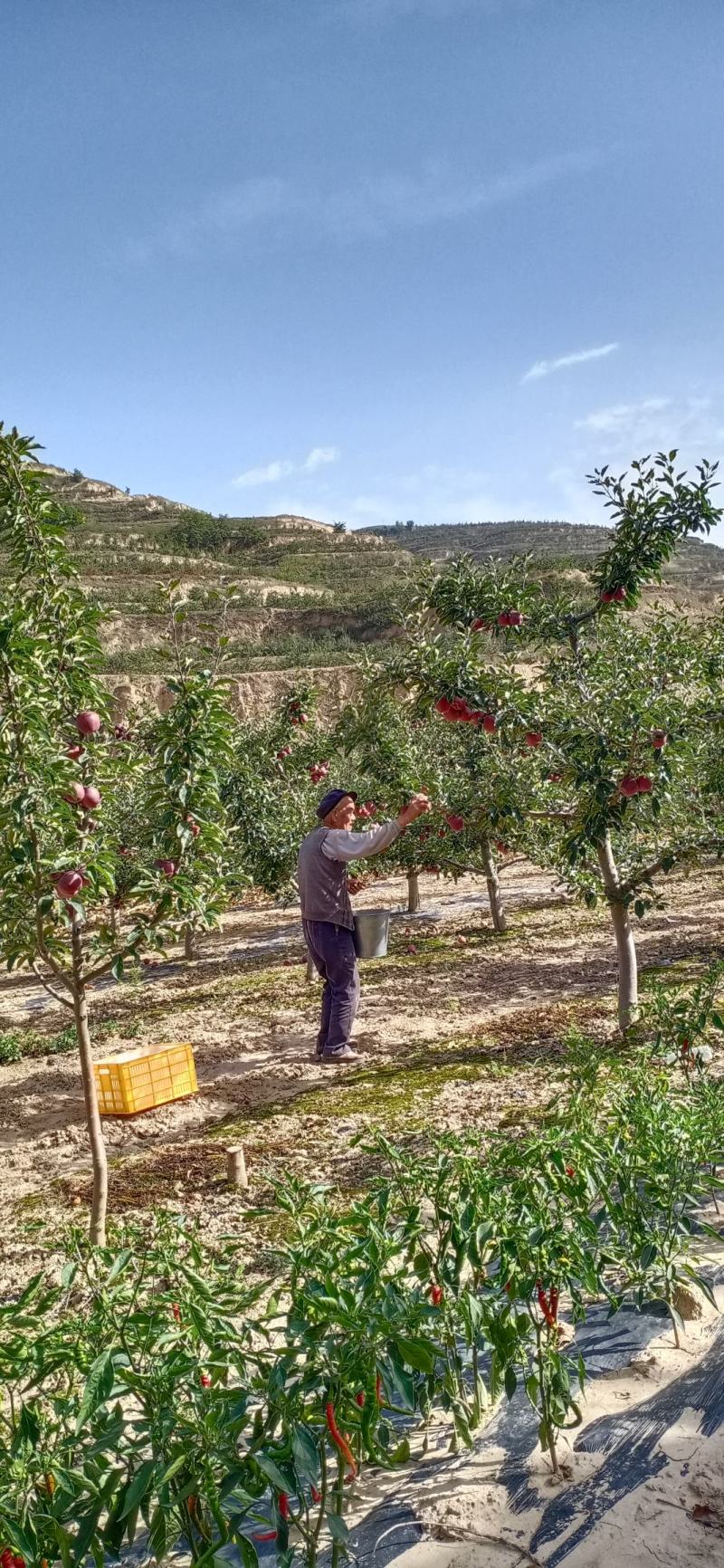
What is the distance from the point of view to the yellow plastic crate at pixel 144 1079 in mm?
5781

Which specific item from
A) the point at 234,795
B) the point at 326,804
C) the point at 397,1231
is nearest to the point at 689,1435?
the point at 397,1231

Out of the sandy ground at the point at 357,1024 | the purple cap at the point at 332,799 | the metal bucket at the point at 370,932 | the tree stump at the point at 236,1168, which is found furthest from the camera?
the metal bucket at the point at 370,932

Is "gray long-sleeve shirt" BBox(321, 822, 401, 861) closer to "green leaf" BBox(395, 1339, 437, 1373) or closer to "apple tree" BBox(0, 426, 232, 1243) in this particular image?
"apple tree" BBox(0, 426, 232, 1243)

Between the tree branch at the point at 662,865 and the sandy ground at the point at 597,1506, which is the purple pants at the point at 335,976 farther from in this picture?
the sandy ground at the point at 597,1506

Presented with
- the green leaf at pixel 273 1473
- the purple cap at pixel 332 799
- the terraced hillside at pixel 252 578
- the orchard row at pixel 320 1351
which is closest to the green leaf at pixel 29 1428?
the orchard row at pixel 320 1351

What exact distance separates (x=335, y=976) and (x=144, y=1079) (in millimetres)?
1397

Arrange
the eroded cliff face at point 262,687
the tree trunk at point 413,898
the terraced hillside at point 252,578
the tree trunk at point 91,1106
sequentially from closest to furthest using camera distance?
the tree trunk at point 91,1106 → the tree trunk at point 413,898 → the eroded cliff face at point 262,687 → the terraced hillside at point 252,578

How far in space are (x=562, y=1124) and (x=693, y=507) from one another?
3.93 metres

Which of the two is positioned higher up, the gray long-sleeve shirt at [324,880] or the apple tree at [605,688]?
the apple tree at [605,688]

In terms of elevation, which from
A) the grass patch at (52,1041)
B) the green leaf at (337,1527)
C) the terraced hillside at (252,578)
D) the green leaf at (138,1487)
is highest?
the terraced hillside at (252,578)

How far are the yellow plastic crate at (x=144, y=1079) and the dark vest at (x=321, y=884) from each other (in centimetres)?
122

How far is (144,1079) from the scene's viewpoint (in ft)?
19.2

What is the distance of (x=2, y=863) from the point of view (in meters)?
3.85

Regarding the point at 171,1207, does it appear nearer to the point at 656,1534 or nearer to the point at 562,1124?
the point at 562,1124
